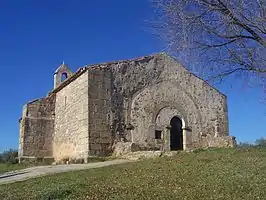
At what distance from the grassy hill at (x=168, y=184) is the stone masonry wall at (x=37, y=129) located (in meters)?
12.6

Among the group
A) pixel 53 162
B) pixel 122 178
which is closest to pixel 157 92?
pixel 53 162

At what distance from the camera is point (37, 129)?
977 inches

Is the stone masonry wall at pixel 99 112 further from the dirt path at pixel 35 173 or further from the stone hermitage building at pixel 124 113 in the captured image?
the dirt path at pixel 35 173

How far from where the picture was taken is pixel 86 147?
19531mm

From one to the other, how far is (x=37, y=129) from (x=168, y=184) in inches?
675

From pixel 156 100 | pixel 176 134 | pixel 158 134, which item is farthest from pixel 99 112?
pixel 176 134

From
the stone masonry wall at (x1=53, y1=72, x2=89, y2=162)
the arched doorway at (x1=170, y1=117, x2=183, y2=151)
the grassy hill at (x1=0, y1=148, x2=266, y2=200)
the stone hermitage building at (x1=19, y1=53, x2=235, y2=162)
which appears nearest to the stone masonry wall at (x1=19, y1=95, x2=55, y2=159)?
the stone hermitage building at (x1=19, y1=53, x2=235, y2=162)

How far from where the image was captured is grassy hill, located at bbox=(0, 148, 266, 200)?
8.34m

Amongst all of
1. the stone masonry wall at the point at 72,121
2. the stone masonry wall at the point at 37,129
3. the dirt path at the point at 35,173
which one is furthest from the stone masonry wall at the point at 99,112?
the stone masonry wall at the point at 37,129

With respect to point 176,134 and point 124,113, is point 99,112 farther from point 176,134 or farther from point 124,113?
point 176,134

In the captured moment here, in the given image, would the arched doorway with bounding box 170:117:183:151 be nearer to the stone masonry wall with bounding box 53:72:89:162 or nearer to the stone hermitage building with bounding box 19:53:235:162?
the stone hermitage building with bounding box 19:53:235:162

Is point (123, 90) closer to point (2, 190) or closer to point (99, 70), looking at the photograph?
point (99, 70)

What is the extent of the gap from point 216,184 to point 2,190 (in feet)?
19.7

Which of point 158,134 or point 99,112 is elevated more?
point 99,112
